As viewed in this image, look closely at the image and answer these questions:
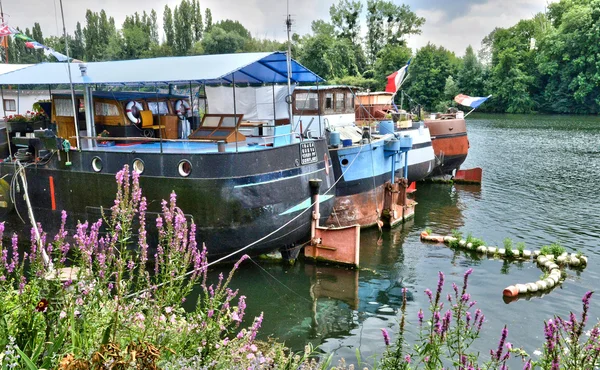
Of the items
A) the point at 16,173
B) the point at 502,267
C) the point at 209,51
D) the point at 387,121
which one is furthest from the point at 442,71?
the point at 16,173

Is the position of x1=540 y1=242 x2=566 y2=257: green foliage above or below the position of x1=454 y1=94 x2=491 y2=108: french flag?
below

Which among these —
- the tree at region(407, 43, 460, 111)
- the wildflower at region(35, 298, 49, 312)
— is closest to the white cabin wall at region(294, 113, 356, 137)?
the wildflower at region(35, 298, 49, 312)

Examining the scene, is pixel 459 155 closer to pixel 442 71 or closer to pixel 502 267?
pixel 502 267

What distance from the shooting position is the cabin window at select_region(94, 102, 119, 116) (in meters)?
14.3

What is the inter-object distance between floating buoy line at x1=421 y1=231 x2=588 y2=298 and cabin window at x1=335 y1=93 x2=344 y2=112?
563cm

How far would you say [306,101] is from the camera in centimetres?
2002

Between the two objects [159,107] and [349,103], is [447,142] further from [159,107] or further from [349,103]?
[159,107]

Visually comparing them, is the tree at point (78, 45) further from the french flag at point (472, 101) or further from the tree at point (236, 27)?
the french flag at point (472, 101)

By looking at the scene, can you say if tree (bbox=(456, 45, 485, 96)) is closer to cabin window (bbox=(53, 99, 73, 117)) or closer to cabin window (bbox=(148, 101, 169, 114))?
cabin window (bbox=(148, 101, 169, 114))

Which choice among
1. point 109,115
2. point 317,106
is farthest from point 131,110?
point 317,106

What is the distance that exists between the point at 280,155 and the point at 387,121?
430 inches

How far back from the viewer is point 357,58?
8581 cm

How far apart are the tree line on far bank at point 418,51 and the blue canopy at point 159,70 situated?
4700cm

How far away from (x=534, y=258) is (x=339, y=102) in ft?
28.8
